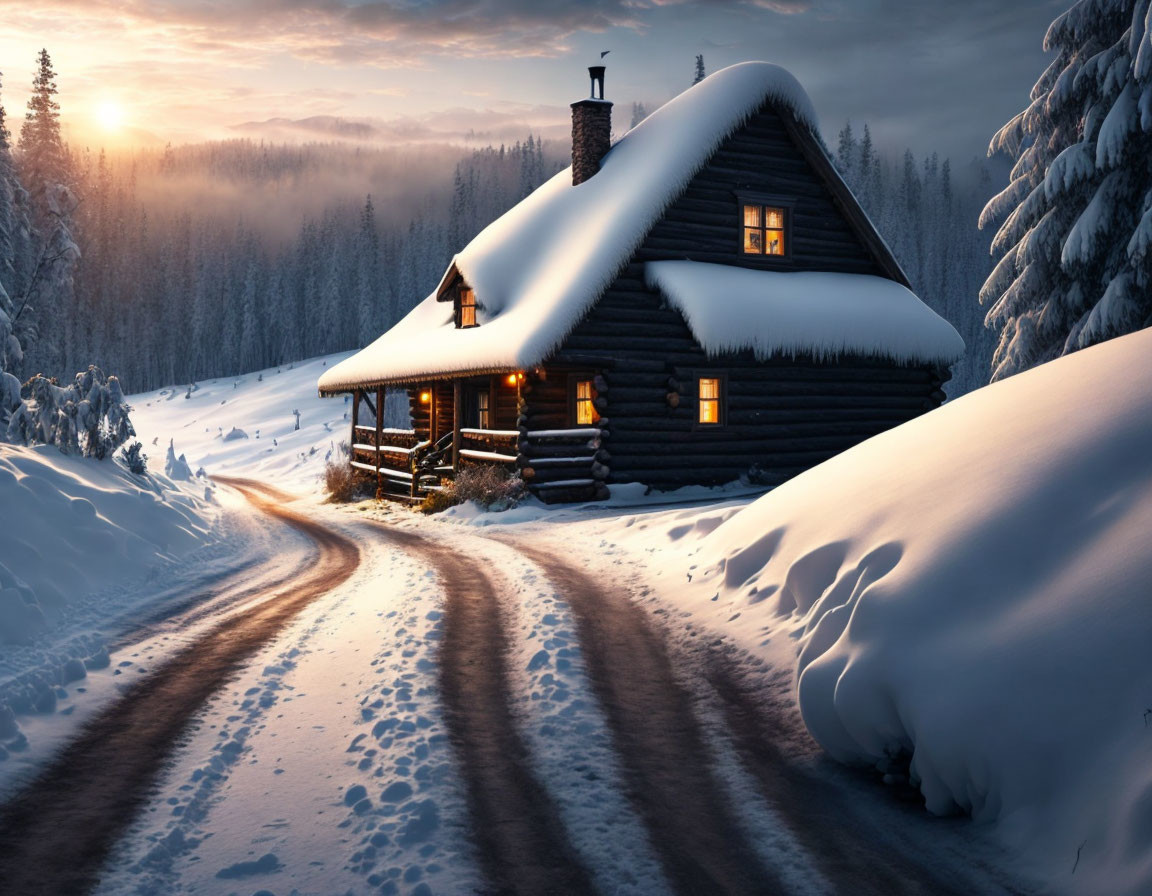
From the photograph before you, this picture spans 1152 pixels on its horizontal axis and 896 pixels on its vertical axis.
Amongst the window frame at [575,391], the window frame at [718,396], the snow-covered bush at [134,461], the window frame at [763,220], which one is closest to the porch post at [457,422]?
the window frame at [575,391]

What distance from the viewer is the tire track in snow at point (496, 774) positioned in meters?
3.98

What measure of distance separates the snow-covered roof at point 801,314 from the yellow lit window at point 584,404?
9.28ft

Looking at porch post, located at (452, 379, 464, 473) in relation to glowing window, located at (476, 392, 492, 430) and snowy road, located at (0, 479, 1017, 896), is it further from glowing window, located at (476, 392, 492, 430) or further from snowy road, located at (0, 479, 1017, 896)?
snowy road, located at (0, 479, 1017, 896)

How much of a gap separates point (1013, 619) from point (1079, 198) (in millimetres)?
14206

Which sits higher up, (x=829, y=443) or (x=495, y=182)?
(x=495, y=182)

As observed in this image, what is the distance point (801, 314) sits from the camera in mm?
19328

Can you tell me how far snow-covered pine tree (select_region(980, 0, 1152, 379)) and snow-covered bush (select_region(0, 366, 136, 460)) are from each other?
52.3ft

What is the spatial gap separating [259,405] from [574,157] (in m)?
42.0

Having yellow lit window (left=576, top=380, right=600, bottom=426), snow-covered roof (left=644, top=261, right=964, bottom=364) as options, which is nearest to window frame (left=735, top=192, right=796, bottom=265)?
snow-covered roof (left=644, top=261, right=964, bottom=364)

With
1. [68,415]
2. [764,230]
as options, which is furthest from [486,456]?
[764,230]

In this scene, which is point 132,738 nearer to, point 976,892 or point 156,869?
point 156,869

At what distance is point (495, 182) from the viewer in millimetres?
120750

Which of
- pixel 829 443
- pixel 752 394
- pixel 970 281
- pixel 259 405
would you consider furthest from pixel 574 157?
pixel 970 281

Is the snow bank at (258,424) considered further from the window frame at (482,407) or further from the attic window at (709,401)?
the attic window at (709,401)
